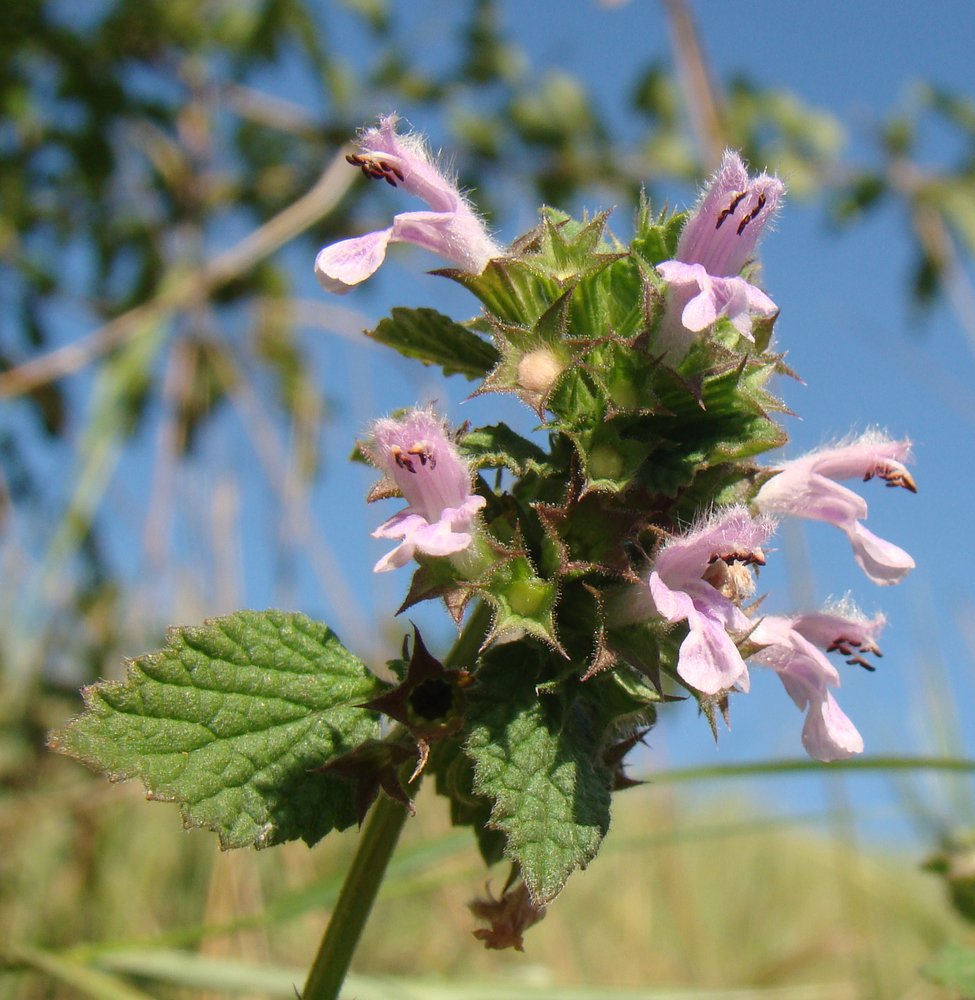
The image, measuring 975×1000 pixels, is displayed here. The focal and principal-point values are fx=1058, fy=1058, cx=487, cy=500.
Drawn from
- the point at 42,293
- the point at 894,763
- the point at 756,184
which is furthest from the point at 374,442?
the point at 42,293

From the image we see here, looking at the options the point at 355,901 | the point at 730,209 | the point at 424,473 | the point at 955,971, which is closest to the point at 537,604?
the point at 424,473

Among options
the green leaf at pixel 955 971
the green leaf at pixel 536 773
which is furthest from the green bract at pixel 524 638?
the green leaf at pixel 955 971

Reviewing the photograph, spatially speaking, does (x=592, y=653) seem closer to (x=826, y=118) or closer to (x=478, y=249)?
(x=478, y=249)

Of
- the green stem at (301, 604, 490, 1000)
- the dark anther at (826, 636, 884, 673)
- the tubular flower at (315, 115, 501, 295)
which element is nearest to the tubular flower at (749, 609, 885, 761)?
the dark anther at (826, 636, 884, 673)

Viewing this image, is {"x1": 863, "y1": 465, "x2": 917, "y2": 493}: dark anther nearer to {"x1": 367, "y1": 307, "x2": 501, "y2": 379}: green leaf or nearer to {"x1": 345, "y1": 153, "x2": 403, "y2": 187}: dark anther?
{"x1": 367, "y1": 307, "x2": 501, "y2": 379}: green leaf

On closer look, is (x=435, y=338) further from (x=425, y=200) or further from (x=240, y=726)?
(x=240, y=726)

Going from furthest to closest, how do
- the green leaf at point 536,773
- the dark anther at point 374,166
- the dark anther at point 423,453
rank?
the dark anther at point 374,166
the dark anther at point 423,453
the green leaf at point 536,773

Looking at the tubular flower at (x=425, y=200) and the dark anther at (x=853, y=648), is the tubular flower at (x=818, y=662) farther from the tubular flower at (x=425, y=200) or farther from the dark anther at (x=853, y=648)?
the tubular flower at (x=425, y=200)
